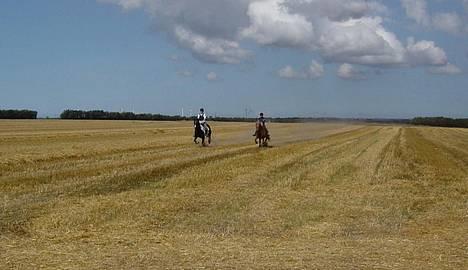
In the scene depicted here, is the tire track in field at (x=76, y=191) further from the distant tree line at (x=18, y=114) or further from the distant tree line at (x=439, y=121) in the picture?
the distant tree line at (x=439, y=121)

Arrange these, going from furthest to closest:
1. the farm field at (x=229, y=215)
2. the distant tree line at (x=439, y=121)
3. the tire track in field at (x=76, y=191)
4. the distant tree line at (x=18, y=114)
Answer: the distant tree line at (x=439, y=121), the distant tree line at (x=18, y=114), the tire track in field at (x=76, y=191), the farm field at (x=229, y=215)

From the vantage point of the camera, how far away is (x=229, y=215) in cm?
1465

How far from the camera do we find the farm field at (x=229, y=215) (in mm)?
10438

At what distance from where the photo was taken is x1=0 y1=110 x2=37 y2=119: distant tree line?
13049 centimetres

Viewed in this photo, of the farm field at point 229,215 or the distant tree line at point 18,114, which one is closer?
the farm field at point 229,215

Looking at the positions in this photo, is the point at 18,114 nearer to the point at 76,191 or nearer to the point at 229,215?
the point at 76,191

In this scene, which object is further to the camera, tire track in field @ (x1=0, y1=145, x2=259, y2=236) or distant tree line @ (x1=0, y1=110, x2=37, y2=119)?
distant tree line @ (x1=0, y1=110, x2=37, y2=119)

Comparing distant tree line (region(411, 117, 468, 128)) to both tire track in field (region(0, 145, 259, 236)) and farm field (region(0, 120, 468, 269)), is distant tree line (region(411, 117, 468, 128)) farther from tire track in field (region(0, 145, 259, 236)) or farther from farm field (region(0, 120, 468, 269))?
tire track in field (region(0, 145, 259, 236))

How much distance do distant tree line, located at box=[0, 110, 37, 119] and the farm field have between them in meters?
111

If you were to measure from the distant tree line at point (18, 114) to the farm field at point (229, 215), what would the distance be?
111258 millimetres

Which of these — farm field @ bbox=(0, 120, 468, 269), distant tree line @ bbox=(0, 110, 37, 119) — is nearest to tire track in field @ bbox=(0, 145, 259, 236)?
farm field @ bbox=(0, 120, 468, 269)

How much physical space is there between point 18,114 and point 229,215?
12845 centimetres

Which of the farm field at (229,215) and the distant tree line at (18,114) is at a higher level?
the distant tree line at (18,114)

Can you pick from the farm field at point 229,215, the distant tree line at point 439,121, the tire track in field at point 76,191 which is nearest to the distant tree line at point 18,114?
the distant tree line at point 439,121
